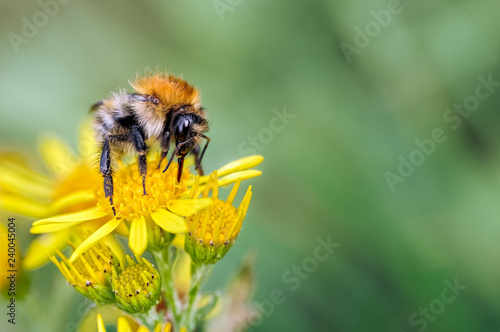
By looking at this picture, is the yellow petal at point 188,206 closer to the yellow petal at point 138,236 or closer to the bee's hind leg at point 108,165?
the yellow petal at point 138,236

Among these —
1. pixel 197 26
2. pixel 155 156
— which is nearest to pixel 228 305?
pixel 155 156

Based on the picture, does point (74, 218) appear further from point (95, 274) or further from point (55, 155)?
point (55, 155)

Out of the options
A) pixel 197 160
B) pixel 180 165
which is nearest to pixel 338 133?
pixel 197 160

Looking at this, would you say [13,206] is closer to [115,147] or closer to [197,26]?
[115,147]

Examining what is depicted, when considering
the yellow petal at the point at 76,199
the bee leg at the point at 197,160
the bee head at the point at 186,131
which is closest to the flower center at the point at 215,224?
the bee head at the point at 186,131

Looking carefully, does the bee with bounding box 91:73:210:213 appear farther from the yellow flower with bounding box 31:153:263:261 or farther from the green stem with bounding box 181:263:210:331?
the green stem with bounding box 181:263:210:331

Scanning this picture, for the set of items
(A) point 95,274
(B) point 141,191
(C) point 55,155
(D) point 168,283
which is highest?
(C) point 55,155
